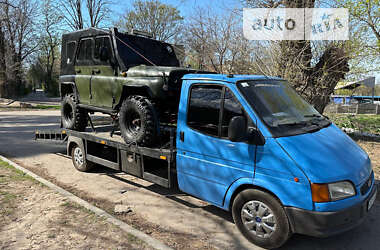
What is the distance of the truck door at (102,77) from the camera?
5625mm

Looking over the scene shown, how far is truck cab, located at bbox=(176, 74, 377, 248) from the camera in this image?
3.09m

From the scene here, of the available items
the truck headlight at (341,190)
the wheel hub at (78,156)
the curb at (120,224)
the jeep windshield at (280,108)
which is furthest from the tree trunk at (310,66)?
the curb at (120,224)

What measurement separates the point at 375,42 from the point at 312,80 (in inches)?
84.5

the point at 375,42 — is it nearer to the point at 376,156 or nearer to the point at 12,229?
the point at 376,156

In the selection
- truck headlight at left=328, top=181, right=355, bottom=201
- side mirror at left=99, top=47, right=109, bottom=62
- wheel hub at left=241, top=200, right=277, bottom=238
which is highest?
side mirror at left=99, top=47, right=109, bottom=62

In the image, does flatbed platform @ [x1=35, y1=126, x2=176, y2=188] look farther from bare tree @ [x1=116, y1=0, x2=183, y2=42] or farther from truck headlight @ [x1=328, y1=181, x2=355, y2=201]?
bare tree @ [x1=116, y1=0, x2=183, y2=42]

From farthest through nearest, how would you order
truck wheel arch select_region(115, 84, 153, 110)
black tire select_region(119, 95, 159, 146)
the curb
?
1. truck wheel arch select_region(115, 84, 153, 110)
2. black tire select_region(119, 95, 159, 146)
3. the curb

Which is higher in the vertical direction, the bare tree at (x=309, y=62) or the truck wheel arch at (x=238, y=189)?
the bare tree at (x=309, y=62)

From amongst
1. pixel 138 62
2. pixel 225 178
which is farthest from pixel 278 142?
pixel 138 62

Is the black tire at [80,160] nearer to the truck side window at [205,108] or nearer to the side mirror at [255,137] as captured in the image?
the truck side window at [205,108]

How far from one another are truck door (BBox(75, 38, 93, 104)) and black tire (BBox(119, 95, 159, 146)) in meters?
1.56

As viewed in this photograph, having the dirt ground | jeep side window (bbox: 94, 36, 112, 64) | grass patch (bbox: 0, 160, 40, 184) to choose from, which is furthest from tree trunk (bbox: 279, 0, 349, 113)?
grass patch (bbox: 0, 160, 40, 184)

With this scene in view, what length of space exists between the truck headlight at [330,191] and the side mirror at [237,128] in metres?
0.95

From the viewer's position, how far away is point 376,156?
292 inches
